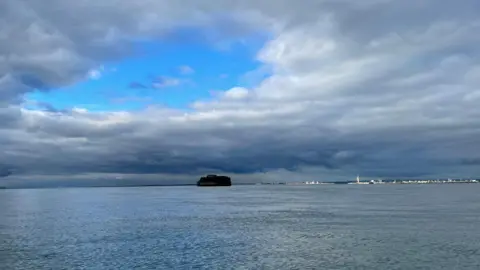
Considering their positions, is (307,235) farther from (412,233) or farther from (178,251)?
(178,251)

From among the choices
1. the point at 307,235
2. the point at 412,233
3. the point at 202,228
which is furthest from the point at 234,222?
the point at 412,233

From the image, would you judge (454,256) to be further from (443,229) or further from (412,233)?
(443,229)

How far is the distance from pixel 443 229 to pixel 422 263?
26.6 meters

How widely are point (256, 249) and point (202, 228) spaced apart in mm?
22088

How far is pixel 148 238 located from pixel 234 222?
23.7 metres

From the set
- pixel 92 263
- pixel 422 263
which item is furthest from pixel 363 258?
pixel 92 263

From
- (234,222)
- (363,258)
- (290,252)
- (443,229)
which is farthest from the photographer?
(234,222)

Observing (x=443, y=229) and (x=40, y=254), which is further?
(x=443, y=229)

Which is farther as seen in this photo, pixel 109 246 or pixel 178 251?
pixel 109 246

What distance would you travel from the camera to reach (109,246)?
55312 mm

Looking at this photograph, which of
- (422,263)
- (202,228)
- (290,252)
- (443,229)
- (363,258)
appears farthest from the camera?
(202,228)

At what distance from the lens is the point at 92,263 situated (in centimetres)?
4503

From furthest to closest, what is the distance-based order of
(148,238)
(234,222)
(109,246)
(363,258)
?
(234,222) → (148,238) → (109,246) → (363,258)

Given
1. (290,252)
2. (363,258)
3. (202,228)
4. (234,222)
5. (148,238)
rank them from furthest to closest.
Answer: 1. (234,222)
2. (202,228)
3. (148,238)
4. (290,252)
5. (363,258)
